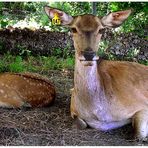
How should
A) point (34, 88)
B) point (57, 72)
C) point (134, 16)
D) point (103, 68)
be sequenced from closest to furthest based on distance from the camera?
point (103, 68)
point (34, 88)
point (57, 72)
point (134, 16)

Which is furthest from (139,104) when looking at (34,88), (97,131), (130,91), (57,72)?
(57,72)

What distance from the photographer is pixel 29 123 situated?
18.9 ft

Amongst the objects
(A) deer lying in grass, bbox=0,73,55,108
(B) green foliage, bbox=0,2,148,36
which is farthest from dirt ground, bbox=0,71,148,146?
(B) green foliage, bbox=0,2,148,36

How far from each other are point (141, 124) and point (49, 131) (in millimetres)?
1037

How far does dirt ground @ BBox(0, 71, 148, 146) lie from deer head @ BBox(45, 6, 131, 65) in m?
0.89

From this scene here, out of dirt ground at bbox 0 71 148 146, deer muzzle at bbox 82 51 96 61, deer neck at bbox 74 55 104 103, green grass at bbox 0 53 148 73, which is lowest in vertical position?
dirt ground at bbox 0 71 148 146

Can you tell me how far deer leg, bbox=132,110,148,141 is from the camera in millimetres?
5391

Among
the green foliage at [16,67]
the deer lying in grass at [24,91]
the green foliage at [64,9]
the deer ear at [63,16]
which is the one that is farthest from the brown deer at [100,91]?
the green foliage at [64,9]

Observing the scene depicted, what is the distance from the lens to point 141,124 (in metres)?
5.43

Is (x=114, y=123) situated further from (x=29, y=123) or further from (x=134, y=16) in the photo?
(x=134, y=16)

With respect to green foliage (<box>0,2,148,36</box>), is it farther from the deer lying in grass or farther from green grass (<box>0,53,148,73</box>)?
the deer lying in grass

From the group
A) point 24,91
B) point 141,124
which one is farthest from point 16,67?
point 141,124

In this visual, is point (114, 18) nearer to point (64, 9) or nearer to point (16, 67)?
point (16, 67)

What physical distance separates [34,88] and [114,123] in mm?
1322
